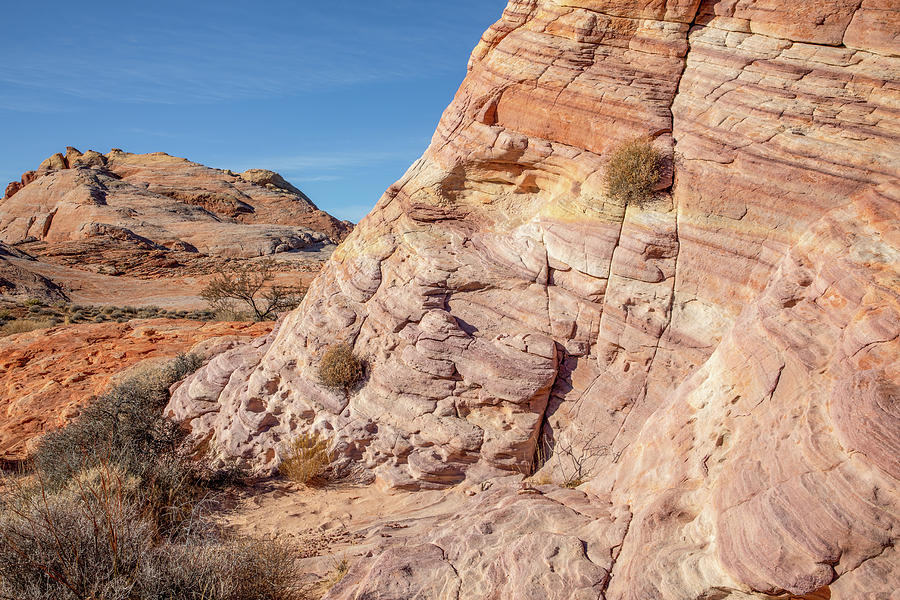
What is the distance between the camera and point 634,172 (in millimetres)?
7004

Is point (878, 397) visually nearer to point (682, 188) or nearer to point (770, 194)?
point (770, 194)

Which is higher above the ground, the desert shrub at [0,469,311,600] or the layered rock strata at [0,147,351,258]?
the layered rock strata at [0,147,351,258]

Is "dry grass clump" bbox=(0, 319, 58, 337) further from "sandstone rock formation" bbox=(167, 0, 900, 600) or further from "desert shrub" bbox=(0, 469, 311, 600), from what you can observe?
"desert shrub" bbox=(0, 469, 311, 600)

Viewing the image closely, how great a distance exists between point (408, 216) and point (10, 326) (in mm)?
18587

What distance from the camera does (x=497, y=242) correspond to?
26.8ft

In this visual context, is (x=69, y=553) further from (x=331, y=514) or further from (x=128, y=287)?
(x=128, y=287)

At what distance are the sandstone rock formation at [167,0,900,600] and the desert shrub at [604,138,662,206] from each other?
0.16 m

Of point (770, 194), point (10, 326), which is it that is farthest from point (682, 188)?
point (10, 326)

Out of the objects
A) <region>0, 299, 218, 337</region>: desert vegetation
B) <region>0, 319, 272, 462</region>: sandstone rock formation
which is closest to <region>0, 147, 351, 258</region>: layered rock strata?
<region>0, 299, 218, 337</region>: desert vegetation

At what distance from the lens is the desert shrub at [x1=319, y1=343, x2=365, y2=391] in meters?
8.15

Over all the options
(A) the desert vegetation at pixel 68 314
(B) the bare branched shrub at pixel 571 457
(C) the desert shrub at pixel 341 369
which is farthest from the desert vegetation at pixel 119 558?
(A) the desert vegetation at pixel 68 314

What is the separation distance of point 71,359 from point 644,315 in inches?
558

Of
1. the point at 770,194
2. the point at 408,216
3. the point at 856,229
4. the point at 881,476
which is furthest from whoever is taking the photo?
→ the point at 408,216

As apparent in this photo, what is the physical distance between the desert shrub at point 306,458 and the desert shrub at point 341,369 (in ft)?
2.54
